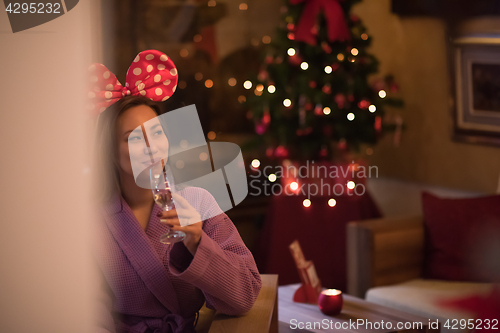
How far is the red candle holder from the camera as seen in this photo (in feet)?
4.97

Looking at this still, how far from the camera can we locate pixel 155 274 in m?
0.99

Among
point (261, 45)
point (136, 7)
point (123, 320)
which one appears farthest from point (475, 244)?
point (136, 7)

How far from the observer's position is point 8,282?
1.84 feet

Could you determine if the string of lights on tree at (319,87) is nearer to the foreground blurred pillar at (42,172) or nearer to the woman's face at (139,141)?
the woman's face at (139,141)

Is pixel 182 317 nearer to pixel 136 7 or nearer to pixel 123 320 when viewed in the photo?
pixel 123 320

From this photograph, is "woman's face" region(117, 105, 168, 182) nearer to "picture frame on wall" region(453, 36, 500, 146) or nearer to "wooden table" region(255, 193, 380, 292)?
"wooden table" region(255, 193, 380, 292)

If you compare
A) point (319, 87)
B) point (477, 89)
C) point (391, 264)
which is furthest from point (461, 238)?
point (319, 87)

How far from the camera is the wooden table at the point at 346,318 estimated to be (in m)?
1.44

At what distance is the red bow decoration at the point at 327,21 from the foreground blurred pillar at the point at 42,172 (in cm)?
200

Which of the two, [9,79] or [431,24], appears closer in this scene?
[9,79]

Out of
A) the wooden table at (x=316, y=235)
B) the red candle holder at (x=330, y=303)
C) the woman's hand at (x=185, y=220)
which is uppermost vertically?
the woman's hand at (x=185, y=220)

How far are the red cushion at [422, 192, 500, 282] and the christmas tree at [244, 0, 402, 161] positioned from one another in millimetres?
665

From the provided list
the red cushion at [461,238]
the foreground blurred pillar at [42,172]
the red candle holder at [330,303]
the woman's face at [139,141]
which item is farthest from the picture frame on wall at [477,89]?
the foreground blurred pillar at [42,172]

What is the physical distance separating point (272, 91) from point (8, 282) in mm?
2126
